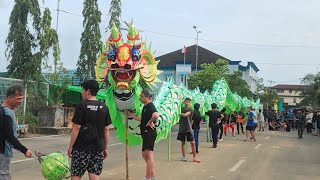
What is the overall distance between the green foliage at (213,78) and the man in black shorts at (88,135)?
3764 centimetres

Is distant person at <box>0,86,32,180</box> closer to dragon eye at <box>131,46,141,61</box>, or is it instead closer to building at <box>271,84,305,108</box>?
dragon eye at <box>131,46,141,61</box>

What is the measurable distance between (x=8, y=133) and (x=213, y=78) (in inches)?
1529

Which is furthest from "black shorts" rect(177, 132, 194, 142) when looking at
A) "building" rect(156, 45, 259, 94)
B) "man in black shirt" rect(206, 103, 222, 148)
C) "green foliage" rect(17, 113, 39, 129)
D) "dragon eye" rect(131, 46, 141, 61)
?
"building" rect(156, 45, 259, 94)

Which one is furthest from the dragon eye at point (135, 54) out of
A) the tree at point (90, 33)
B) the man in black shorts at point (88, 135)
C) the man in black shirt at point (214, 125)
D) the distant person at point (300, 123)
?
the tree at point (90, 33)

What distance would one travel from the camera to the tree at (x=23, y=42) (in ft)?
69.2

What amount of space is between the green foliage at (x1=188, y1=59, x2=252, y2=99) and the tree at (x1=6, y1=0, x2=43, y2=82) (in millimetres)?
24242

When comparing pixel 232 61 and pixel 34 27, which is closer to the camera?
pixel 34 27

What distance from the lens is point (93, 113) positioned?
19.2ft

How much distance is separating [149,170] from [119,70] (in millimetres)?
2103

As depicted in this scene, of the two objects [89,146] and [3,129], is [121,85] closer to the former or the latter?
[89,146]

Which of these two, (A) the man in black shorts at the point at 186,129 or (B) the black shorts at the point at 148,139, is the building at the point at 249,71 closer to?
(A) the man in black shorts at the point at 186,129

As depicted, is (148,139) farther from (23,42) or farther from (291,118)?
(291,118)

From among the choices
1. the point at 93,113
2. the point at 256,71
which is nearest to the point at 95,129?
the point at 93,113

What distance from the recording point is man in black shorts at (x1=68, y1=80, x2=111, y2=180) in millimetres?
5828
